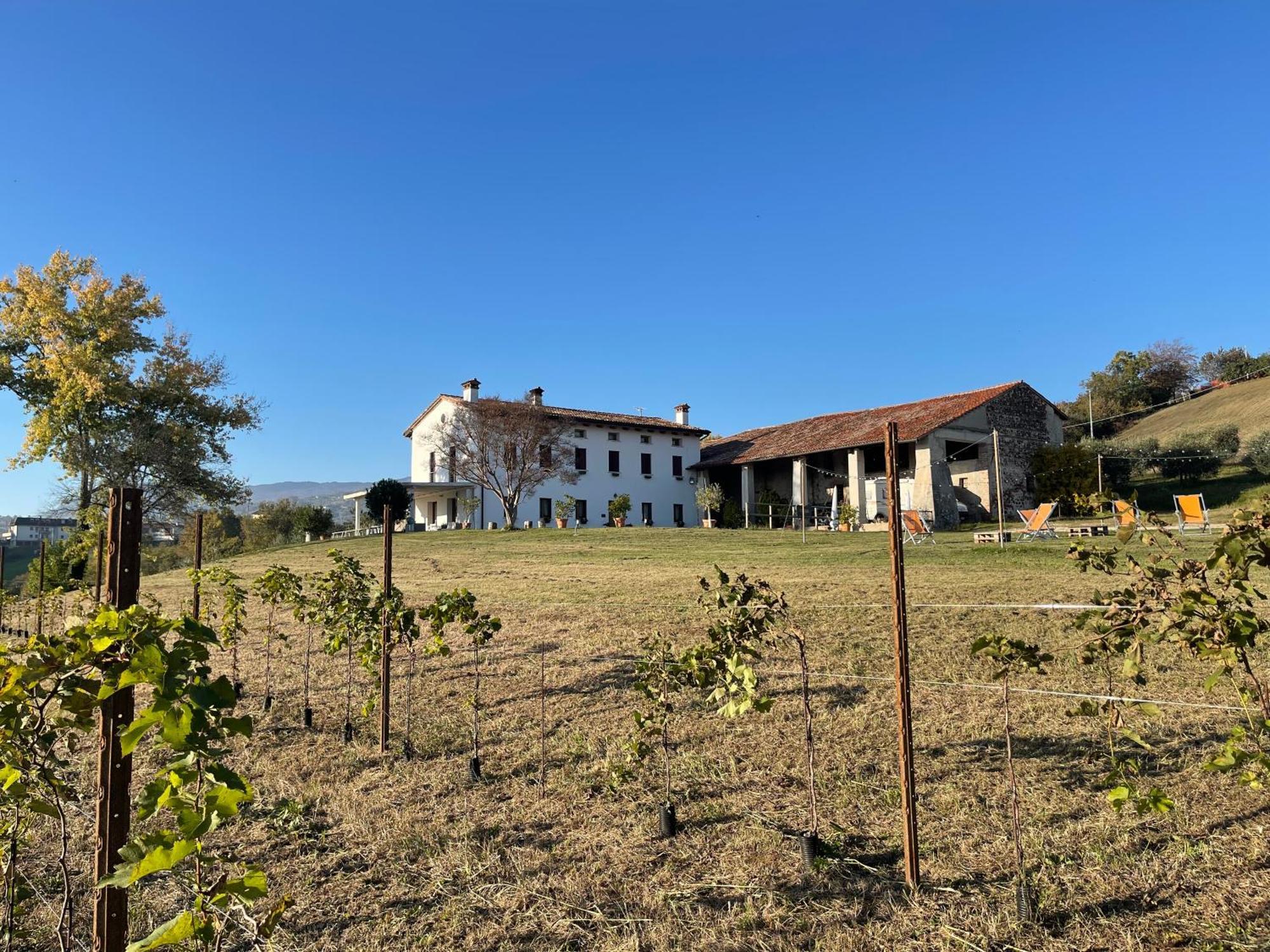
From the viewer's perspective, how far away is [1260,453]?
26.7 metres

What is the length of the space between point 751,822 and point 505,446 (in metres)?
28.6

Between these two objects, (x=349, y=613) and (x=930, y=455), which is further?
(x=930, y=455)

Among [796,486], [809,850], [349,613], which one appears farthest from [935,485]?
[809,850]

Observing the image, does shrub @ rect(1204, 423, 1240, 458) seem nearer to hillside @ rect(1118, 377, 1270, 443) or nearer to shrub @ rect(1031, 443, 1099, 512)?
shrub @ rect(1031, 443, 1099, 512)

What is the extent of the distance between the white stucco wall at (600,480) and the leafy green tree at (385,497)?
0.88m

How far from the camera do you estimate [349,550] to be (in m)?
22.9

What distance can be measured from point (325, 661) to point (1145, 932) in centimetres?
729

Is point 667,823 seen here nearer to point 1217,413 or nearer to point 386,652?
point 386,652

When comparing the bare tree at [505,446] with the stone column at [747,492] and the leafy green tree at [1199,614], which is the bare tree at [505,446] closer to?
the stone column at [747,492]

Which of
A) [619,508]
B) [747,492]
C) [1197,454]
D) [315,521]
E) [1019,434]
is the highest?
[1019,434]

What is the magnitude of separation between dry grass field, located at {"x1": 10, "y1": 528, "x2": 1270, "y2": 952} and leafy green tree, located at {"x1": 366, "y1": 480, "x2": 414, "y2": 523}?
26005mm

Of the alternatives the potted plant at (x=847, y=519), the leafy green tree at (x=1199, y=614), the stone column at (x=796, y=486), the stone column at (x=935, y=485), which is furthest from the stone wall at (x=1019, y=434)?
the leafy green tree at (x=1199, y=614)

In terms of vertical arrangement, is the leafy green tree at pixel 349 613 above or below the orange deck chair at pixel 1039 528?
below

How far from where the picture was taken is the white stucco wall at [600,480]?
33750 millimetres
